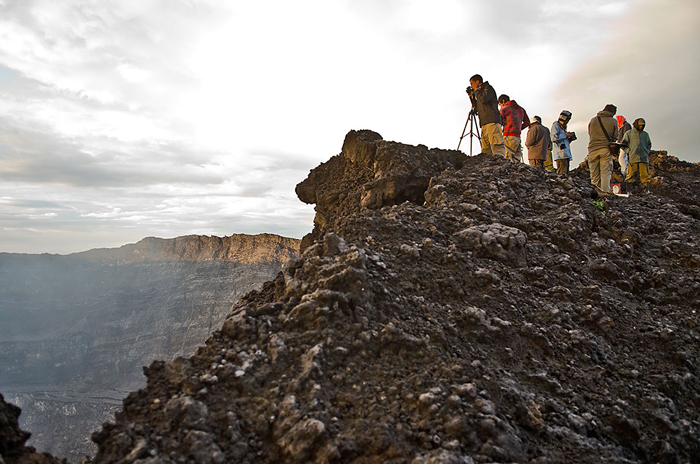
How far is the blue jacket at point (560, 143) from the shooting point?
9.39 m

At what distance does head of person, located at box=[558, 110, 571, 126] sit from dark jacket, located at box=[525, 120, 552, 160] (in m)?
1.72

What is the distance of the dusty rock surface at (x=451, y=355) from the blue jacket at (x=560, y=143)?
4.92 m

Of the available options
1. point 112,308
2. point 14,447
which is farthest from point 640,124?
point 112,308

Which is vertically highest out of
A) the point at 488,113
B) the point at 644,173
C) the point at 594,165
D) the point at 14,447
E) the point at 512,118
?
the point at 512,118

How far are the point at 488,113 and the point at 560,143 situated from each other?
3.13 metres

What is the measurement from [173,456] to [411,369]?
1436 mm

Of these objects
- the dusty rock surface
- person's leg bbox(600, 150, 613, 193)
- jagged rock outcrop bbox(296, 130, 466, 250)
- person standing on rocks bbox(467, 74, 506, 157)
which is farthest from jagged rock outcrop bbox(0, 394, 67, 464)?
person's leg bbox(600, 150, 613, 193)

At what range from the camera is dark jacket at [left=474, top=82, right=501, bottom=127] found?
24.6 ft

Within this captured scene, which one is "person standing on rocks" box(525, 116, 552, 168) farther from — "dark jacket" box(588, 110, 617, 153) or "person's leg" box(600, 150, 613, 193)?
"person's leg" box(600, 150, 613, 193)

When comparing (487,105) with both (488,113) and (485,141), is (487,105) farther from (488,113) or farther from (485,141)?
(485,141)

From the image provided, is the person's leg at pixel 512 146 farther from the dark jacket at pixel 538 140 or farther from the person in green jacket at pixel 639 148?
the person in green jacket at pixel 639 148

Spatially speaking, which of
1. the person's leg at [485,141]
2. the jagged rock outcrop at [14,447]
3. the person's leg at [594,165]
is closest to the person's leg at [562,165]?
the person's leg at [594,165]

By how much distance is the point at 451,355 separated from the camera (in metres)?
2.74

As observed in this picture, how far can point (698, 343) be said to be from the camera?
3492mm
